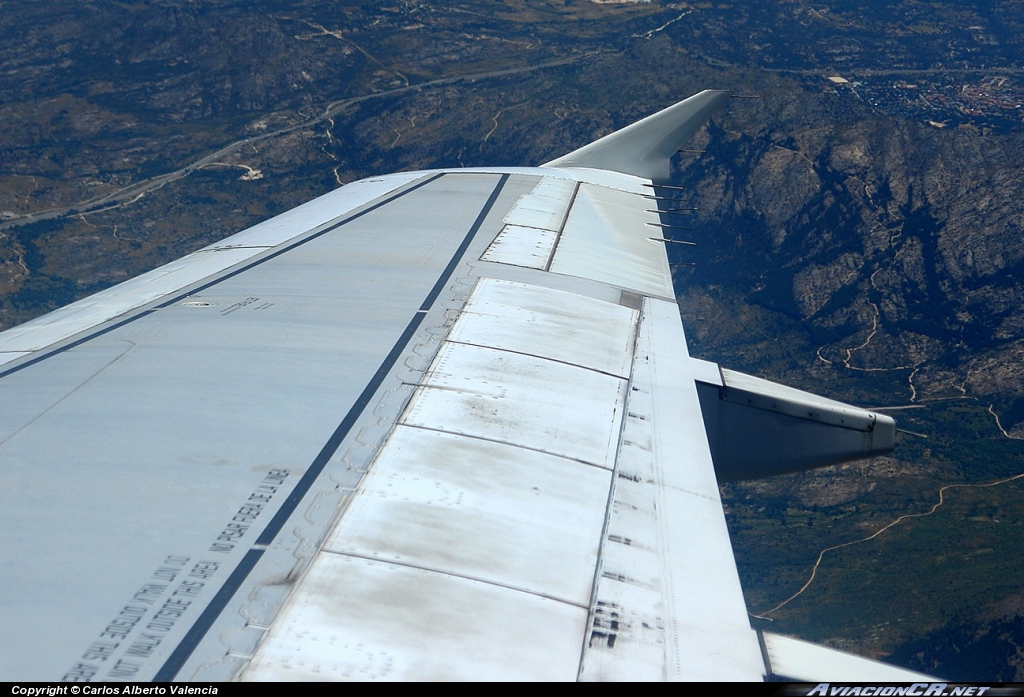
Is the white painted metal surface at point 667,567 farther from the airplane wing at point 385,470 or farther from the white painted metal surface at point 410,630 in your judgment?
the white painted metal surface at point 410,630

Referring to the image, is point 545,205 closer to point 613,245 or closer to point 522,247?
point 613,245

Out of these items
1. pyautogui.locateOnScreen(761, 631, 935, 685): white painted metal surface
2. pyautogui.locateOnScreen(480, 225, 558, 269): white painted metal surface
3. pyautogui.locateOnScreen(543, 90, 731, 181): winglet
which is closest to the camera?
pyautogui.locateOnScreen(761, 631, 935, 685): white painted metal surface

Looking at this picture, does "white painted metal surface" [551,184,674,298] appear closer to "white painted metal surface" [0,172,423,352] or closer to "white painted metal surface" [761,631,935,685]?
"white painted metal surface" [0,172,423,352]

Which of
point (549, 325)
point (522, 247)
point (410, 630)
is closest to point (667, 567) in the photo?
point (410, 630)

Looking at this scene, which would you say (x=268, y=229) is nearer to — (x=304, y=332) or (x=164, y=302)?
(x=164, y=302)

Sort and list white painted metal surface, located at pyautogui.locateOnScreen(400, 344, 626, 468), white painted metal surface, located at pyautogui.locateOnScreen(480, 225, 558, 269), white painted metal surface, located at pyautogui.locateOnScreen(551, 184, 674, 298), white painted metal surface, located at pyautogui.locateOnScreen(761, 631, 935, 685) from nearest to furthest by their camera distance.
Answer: white painted metal surface, located at pyautogui.locateOnScreen(761, 631, 935, 685)
white painted metal surface, located at pyautogui.locateOnScreen(400, 344, 626, 468)
white painted metal surface, located at pyautogui.locateOnScreen(480, 225, 558, 269)
white painted metal surface, located at pyautogui.locateOnScreen(551, 184, 674, 298)

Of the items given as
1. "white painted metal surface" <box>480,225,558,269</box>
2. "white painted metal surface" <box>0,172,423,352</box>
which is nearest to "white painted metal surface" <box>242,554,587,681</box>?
"white painted metal surface" <box>0,172,423,352</box>

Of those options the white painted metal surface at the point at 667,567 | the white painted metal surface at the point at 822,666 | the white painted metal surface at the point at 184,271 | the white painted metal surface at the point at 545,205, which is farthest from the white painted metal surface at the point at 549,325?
the white painted metal surface at the point at 184,271
